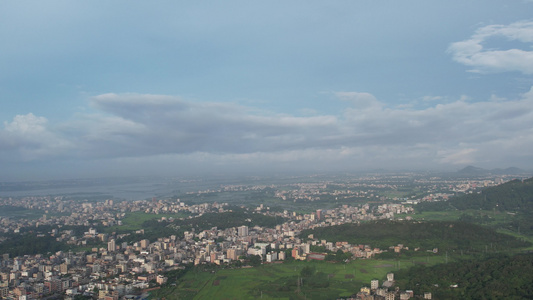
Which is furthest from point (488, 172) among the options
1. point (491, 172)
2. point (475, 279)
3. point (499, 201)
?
point (475, 279)

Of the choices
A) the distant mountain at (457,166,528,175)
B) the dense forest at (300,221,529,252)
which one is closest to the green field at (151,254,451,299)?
the dense forest at (300,221,529,252)

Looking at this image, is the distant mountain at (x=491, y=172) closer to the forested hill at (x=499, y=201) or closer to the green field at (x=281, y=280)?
the forested hill at (x=499, y=201)

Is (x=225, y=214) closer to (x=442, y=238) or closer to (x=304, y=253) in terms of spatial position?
(x=304, y=253)

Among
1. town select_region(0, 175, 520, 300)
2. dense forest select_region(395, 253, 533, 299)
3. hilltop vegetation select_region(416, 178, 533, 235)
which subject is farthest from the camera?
hilltop vegetation select_region(416, 178, 533, 235)

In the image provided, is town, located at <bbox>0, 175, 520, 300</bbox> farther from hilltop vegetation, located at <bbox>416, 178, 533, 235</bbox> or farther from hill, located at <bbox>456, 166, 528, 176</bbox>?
hill, located at <bbox>456, 166, 528, 176</bbox>

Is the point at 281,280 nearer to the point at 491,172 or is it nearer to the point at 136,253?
the point at 136,253

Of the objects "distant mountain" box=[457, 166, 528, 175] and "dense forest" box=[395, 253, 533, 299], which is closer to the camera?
"dense forest" box=[395, 253, 533, 299]
